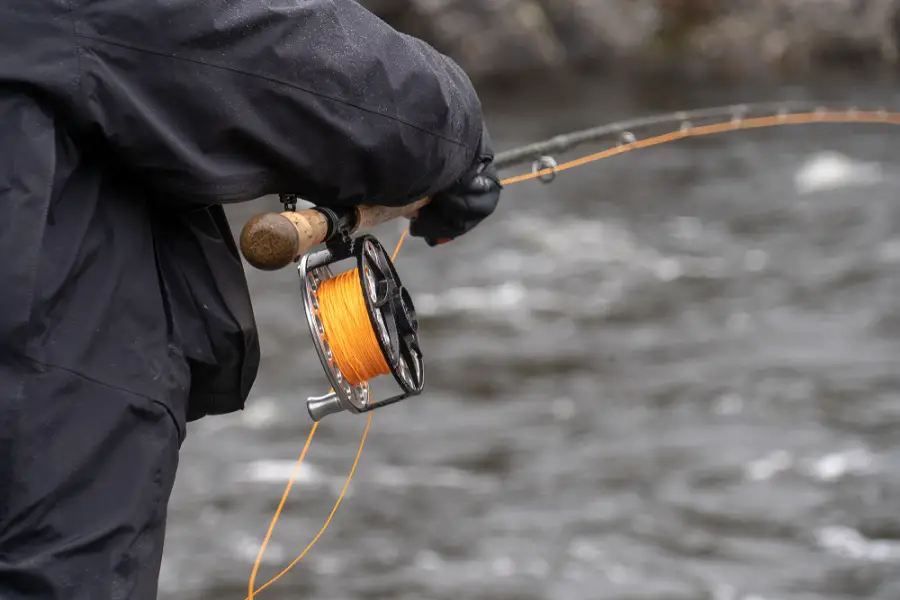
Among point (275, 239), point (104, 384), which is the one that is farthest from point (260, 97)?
point (104, 384)

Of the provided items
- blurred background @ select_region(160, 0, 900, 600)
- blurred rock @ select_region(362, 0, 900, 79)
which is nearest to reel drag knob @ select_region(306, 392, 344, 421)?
blurred background @ select_region(160, 0, 900, 600)

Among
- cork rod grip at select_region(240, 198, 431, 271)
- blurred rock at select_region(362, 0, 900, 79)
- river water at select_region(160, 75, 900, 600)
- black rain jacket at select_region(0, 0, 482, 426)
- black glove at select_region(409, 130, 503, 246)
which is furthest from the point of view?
blurred rock at select_region(362, 0, 900, 79)

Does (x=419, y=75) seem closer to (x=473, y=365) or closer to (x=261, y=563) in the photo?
(x=261, y=563)

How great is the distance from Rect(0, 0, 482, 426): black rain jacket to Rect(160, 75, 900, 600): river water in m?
3.70

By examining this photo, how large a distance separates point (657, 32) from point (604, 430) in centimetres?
1223

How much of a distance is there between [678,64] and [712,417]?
1122cm

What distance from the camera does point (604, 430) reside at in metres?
6.78

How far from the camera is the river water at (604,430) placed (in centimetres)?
545

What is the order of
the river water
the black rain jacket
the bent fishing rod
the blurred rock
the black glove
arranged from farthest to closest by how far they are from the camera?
1. the blurred rock
2. the river water
3. the black glove
4. the bent fishing rod
5. the black rain jacket

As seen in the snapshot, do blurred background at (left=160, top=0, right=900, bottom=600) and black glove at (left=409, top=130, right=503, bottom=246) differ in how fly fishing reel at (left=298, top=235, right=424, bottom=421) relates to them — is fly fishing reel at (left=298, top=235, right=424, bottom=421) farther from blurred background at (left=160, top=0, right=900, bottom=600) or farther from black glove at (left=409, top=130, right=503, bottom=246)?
blurred background at (left=160, top=0, right=900, bottom=600)

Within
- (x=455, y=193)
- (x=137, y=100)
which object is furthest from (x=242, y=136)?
(x=455, y=193)

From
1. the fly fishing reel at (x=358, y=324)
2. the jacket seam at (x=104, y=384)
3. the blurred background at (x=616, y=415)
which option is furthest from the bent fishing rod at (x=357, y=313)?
the blurred background at (x=616, y=415)

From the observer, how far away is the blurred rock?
16.8 m

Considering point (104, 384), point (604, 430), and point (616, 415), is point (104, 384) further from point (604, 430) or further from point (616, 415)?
point (616, 415)
